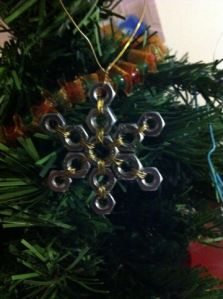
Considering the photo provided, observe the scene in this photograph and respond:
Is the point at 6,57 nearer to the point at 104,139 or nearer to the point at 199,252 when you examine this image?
the point at 104,139

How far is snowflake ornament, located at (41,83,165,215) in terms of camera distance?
0.25 m

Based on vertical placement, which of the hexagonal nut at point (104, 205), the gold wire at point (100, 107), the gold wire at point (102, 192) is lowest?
the hexagonal nut at point (104, 205)

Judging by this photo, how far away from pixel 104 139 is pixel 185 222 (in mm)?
83

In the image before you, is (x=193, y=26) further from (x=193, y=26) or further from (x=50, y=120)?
(x=50, y=120)

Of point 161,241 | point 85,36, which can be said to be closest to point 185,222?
point 161,241

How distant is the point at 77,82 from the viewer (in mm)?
268

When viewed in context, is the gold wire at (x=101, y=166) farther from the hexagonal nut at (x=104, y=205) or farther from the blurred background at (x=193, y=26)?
the blurred background at (x=193, y=26)

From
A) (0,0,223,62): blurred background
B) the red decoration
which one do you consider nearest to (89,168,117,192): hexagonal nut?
the red decoration

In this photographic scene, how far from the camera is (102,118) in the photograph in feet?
0.85

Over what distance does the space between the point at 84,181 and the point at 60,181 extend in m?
0.02

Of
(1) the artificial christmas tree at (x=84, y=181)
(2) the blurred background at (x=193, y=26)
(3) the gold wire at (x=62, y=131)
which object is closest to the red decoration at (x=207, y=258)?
(1) the artificial christmas tree at (x=84, y=181)

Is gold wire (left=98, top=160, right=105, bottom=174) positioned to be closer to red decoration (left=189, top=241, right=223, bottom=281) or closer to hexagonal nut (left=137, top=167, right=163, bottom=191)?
hexagonal nut (left=137, top=167, right=163, bottom=191)

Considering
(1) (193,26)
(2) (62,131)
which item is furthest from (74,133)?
(1) (193,26)

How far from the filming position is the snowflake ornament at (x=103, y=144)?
0.83 feet
